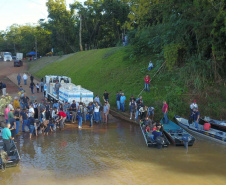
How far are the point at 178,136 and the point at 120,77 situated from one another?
14200mm

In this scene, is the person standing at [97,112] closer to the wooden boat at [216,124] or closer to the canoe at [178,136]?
the canoe at [178,136]

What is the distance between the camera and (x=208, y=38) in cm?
2055

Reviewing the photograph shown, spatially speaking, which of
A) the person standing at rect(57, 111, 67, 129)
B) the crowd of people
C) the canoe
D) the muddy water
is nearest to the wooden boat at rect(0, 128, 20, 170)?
the muddy water

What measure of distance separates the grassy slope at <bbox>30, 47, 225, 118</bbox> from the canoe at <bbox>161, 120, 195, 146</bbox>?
2769mm

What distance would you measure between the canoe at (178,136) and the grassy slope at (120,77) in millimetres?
2769

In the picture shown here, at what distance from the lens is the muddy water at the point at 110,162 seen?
10211 millimetres

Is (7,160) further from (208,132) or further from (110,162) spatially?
(208,132)

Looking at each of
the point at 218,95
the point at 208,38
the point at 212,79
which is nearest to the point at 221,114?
the point at 218,95

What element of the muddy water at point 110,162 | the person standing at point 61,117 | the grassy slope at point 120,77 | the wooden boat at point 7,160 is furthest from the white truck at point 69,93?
the wooden boat at point 7,160

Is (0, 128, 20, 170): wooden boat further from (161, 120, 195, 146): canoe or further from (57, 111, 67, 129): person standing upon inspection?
(161, 120, 195, 146): canoe

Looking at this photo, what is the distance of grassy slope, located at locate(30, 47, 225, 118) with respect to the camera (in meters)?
20.7

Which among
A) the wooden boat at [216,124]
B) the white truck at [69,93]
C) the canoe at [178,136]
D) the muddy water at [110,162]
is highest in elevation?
the white truck at [69,93]

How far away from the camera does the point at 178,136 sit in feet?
48.7

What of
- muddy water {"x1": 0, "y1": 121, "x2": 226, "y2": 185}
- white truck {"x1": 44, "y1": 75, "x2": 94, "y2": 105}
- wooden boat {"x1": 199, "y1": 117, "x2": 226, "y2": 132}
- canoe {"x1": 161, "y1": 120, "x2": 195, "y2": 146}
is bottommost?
muddy water {"x1": 0, "y1": 121, "x2": 226, "y2": 185}
